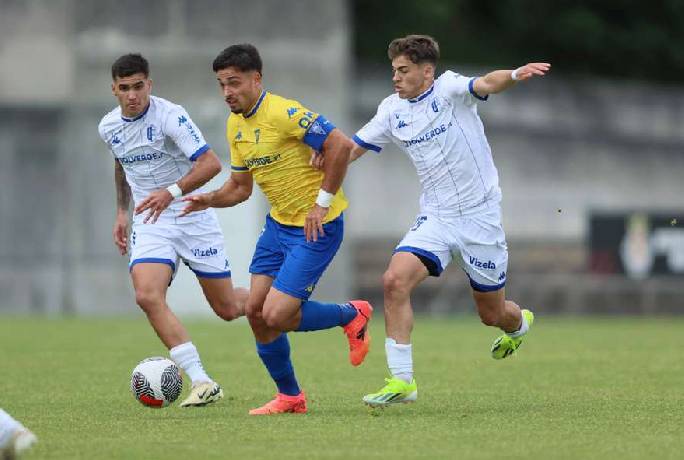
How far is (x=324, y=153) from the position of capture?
992 centimetres

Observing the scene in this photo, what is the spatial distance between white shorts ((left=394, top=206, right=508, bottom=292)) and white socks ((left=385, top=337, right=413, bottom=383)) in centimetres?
65

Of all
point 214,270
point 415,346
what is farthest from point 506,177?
point 214,270

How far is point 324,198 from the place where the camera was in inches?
386

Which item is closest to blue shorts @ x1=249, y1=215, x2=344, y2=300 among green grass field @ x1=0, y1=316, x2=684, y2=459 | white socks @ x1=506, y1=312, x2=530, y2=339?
green grass field @ x1=0, y1=316, x2=684, y2=459

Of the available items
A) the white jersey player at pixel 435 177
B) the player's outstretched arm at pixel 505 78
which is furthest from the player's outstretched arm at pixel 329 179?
the player's outstretched arm at pixel 505 78

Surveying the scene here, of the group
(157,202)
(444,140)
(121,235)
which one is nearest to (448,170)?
(444,140)

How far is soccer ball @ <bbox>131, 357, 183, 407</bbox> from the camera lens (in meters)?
10.1

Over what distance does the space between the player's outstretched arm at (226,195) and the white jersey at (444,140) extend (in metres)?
0.87

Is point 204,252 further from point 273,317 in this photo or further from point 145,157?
point 273,317

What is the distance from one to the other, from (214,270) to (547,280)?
1768cm

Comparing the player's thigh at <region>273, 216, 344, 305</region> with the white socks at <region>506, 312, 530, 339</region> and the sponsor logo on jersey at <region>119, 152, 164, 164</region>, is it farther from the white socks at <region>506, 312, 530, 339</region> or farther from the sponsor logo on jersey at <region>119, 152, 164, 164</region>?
the white socks at <region>506, 312, 530, 339</region>

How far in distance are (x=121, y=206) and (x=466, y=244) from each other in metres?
2.80

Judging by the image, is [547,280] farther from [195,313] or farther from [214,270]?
[214,270]

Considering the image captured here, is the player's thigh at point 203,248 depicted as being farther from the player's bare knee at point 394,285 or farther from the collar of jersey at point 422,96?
the collar of jersey at point 422,96
